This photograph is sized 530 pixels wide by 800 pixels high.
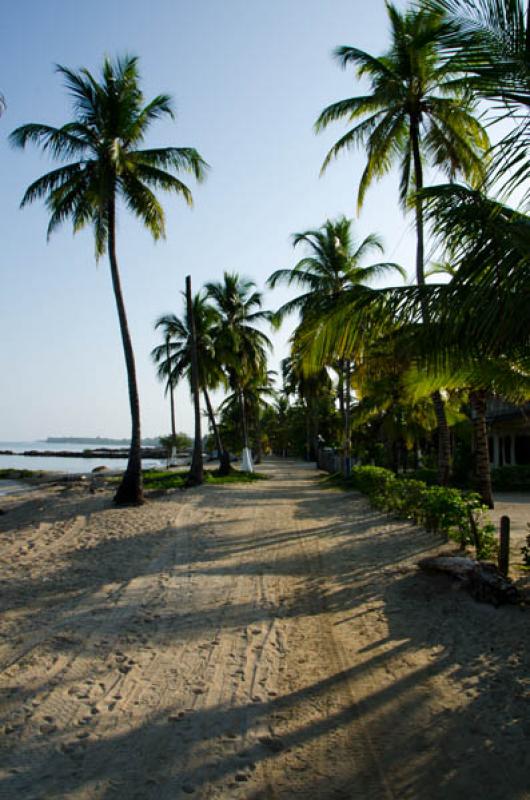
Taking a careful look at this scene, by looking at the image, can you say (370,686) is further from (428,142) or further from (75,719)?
(428,142)

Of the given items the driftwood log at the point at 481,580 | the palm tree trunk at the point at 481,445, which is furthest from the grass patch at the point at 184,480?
the driftwood log at the point at 481,580

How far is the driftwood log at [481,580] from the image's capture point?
628 cm

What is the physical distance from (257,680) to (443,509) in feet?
17.8

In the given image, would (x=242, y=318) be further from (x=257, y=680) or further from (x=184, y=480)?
(x=257, y=680)

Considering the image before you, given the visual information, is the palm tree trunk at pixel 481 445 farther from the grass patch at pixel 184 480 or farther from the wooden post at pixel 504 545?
the grass patch at pixel 184 480

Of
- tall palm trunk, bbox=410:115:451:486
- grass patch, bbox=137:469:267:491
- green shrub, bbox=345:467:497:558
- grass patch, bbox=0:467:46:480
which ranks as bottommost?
grass patch, bbox=0:467:46:480

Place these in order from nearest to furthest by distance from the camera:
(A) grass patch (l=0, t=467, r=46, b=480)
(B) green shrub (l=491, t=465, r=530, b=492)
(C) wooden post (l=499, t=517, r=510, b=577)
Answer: (C) wooden post (l=499, t=517, r=510, b=577) < (B) green shrub (l=491, t=465, r=530, b=492) < (A) grass patch (l=0, t=467, r=46, b=480)

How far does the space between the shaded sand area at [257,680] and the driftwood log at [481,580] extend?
0.69 ft

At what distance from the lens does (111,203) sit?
53.3 feet

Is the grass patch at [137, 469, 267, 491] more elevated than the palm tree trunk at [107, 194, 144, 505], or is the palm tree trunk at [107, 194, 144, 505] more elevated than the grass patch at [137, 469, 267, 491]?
the palm tree trunk at [107, 194, 144, 505]

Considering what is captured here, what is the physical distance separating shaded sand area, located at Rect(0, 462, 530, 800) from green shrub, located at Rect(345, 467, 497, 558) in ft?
2.14

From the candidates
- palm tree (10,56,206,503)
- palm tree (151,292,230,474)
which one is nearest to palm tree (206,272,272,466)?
palm tree (151,292,230,474)

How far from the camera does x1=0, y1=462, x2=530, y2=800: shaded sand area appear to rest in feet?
11.1

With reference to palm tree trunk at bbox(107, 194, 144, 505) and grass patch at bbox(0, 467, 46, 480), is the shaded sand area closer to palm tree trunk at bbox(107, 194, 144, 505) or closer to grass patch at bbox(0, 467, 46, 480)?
palm tree trunk at bbox(107, 194, 144, 505)
